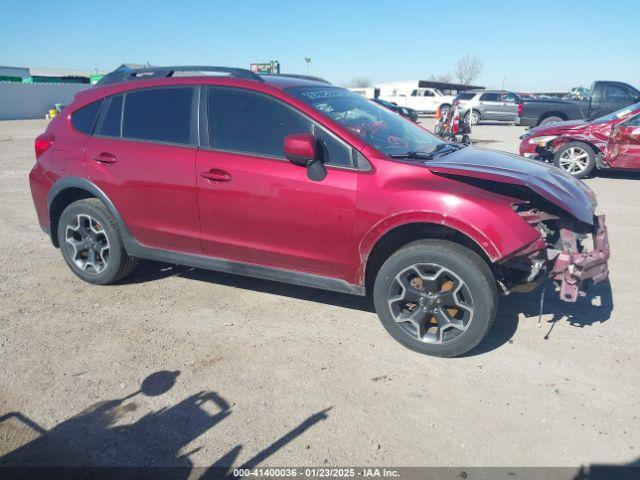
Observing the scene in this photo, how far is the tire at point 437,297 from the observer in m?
3.30

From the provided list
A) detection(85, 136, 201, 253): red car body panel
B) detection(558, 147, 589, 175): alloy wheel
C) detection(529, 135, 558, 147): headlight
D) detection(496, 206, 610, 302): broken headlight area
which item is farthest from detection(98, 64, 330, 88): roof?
detection(558, 147, 589, 175): alloy wheel

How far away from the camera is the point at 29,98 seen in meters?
32.7

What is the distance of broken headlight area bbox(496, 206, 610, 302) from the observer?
3279 mm

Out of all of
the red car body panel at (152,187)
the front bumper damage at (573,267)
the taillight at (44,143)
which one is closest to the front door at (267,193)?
the red car body panel at (152,187)

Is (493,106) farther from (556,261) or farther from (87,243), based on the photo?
(87,243)

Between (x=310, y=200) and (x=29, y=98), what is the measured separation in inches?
1399

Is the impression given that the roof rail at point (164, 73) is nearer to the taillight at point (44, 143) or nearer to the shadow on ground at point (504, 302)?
the taillight at point (44, 143)

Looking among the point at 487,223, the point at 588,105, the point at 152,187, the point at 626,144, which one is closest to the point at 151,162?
the point at 152,187

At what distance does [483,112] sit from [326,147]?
27.4 meters

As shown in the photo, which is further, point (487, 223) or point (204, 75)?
point (204, 75)

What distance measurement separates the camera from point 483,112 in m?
28.6

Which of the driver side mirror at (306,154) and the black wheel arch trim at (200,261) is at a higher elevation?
the driver side mirror at (306,154)

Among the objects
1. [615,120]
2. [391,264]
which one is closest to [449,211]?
[391,264]

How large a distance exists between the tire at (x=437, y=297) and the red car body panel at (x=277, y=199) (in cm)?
17
